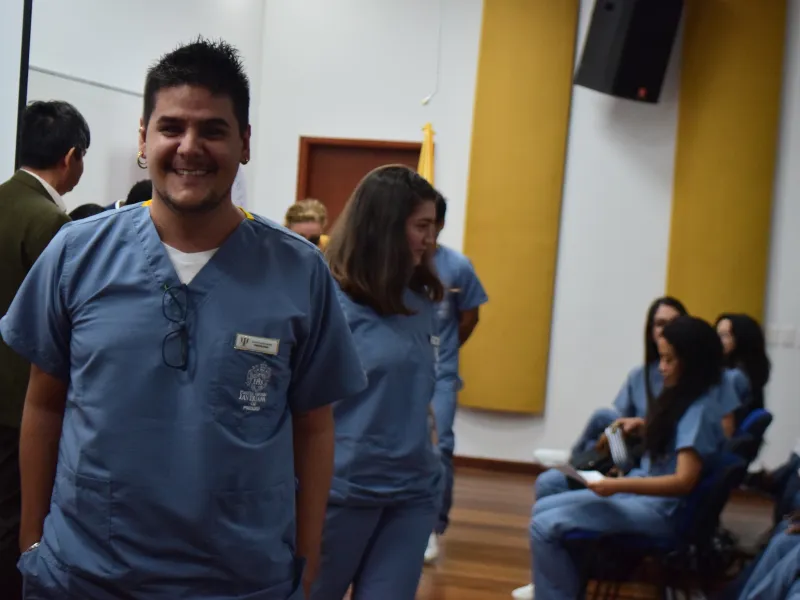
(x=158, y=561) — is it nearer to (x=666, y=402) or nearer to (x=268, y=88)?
(x=666, y=402)

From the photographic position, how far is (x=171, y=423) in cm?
129

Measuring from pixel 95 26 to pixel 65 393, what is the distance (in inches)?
141

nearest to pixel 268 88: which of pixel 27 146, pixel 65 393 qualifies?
pixel 27 146

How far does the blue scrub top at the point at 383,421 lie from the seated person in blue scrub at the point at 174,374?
0.63 m

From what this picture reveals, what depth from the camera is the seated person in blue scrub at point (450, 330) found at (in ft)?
11.8

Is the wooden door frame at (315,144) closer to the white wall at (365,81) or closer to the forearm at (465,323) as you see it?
the white wall at (365,81)

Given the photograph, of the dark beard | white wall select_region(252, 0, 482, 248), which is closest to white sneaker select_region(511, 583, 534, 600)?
the dark beard

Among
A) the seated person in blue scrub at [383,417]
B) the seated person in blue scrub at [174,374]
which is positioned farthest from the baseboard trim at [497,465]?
the seated person in blue scrub at [174,374]

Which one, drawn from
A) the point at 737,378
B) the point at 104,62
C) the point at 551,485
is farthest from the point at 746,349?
the point at 104,62

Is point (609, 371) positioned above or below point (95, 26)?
below

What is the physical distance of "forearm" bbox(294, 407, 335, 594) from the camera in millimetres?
1523

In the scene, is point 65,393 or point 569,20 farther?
point 569,20

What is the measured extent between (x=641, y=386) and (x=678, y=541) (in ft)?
3.40

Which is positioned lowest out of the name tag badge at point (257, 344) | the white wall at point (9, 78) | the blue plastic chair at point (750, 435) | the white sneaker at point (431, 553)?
the white sneaker at point (431, 553)
